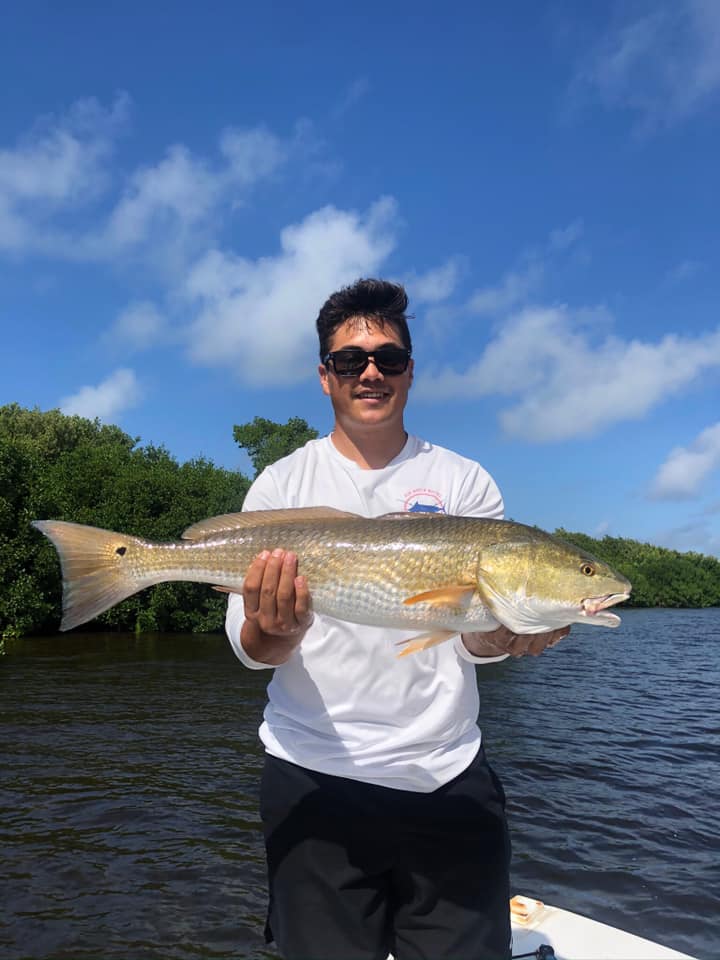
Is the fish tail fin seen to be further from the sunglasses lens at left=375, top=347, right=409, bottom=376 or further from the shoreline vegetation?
the shoreline vegetation

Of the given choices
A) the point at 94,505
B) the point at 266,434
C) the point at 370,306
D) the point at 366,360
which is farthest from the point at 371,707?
the point at 266,434

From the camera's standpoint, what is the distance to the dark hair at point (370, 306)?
150 inches

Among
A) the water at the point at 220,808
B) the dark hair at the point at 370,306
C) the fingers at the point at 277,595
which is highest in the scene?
the dark hair at the point at 370,306

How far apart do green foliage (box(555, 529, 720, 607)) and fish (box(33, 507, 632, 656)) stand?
7154 cm

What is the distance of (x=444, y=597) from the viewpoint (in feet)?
10.8

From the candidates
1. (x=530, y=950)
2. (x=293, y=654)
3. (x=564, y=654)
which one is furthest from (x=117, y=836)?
(x=564, y=654)

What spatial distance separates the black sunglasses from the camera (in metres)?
3.66

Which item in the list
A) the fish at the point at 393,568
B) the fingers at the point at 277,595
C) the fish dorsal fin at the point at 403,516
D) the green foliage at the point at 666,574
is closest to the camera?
the fingers at the point at 277,595

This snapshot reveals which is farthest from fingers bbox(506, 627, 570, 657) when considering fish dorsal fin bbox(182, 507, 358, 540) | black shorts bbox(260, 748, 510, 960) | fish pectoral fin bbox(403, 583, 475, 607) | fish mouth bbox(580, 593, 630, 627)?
fish dorsal fin bbox(182, 507, 358, 540)

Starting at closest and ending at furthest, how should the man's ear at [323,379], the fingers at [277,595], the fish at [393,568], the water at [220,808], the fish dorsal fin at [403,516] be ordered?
1. the fingers at [277,595]
2. the fish at [393,568]
3. the fish dorsal fin at [403,516]
4. the man's ear at [323,379]
5. the water at [220,808]

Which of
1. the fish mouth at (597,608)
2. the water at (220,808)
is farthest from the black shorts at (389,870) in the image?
the water at (220,808)

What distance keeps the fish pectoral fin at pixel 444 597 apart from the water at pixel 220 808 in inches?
227

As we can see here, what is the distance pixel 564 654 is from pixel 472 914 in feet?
99.4

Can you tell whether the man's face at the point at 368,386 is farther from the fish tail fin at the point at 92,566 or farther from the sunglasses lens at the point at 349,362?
the fish tail fin at the point at 92,566
